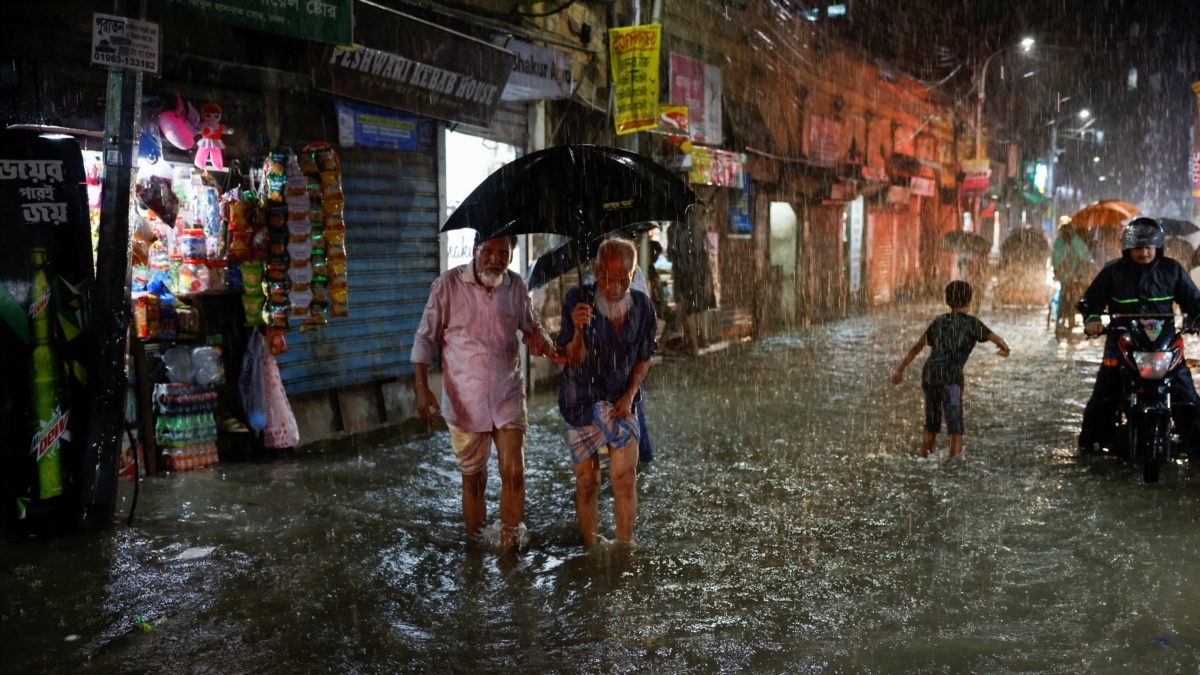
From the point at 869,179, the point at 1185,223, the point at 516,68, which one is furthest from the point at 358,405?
the point at 869,179

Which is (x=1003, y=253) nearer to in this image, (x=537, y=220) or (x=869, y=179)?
(x=869, y=179)

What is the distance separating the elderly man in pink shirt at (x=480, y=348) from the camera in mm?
5672

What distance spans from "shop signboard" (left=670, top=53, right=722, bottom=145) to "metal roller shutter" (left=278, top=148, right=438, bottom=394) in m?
7.02

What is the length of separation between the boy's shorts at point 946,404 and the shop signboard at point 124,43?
605 centimetres

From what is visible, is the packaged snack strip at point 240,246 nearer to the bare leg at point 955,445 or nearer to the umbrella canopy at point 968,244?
the bare leg at point 955,445

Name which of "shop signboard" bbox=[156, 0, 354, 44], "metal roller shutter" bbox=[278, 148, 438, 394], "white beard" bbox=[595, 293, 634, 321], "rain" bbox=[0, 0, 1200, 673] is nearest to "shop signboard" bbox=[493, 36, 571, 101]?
"rain" bbox=[0, 0, 1200, 673]

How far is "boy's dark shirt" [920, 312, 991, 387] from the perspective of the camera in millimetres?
7871

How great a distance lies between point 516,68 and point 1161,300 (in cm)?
709

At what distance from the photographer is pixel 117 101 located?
5965 millimetres

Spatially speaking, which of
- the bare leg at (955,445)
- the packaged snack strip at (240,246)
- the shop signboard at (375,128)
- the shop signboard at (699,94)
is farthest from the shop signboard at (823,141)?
the packaged snack strip at (240,246)

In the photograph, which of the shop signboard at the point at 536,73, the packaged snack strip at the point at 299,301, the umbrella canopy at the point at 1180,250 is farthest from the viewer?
the umbrella canopy at the point at 1180,250

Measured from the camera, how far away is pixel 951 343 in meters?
7.91

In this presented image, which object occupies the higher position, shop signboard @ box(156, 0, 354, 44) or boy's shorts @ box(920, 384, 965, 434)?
shop signboard @ box(156, 0, 354, 44)

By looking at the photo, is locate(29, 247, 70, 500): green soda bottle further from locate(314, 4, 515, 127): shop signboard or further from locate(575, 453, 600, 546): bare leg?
locate(314, 4, 515, 127): shop signboard
